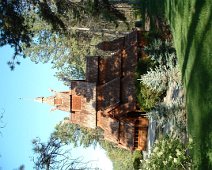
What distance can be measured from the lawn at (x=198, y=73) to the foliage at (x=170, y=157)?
0.34m

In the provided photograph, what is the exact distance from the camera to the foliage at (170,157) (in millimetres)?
9344

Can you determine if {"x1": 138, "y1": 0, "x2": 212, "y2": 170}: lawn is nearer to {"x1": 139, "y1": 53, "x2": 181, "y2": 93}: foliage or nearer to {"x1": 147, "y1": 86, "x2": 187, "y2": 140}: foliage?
{"x1": 147, "y1": 86, "x2": 187, "y2": 140}: foliage

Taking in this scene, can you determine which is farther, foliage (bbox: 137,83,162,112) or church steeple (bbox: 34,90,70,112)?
church steeple (bbox: 34,90,70,112)

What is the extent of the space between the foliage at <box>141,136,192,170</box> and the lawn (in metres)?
0.34

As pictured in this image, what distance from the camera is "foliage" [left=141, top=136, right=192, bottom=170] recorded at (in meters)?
9.34

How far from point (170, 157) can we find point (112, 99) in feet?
63.8

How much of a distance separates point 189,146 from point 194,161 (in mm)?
1096

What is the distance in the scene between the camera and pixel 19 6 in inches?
918

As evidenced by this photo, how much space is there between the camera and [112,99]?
1133 inches

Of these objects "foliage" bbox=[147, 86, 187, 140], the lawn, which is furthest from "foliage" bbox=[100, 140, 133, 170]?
the lawn

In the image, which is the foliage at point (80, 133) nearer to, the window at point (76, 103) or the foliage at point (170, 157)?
the window at point (76, 103)

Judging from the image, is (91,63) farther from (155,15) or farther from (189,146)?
(189,146)

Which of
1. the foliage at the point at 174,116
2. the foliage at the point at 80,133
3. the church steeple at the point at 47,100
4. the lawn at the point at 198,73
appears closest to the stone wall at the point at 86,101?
the church steeple at the point at 47,100

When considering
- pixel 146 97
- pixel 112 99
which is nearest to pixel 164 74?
pixel 146 97
